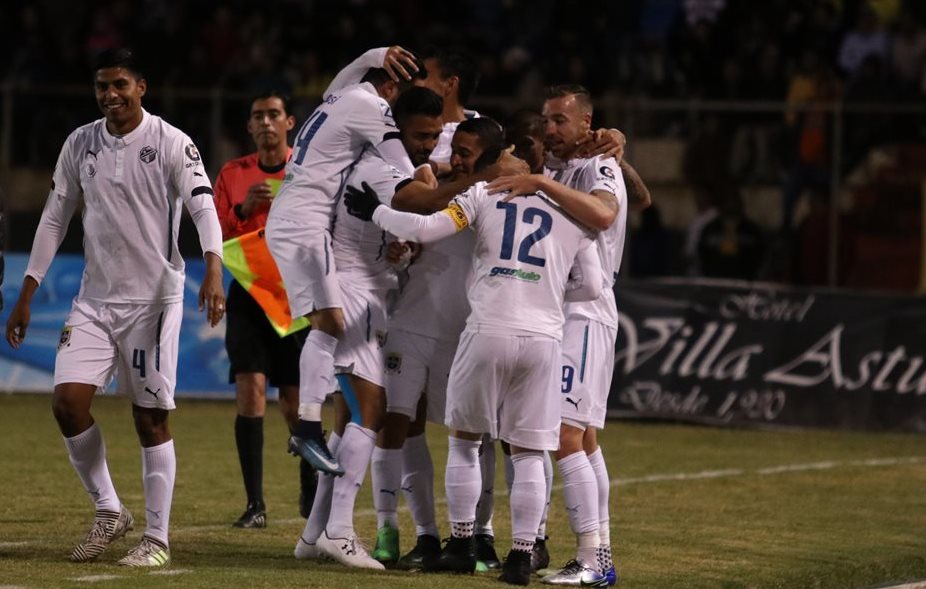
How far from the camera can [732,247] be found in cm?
1775

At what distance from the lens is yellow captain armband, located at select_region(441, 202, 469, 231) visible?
7.74 meters

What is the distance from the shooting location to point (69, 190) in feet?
27.1

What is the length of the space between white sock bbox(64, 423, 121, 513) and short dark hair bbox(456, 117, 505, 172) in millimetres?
2209

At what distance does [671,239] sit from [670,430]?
3868mm

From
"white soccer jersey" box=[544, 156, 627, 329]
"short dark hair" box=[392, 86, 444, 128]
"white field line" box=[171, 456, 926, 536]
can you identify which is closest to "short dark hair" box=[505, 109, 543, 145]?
"white soccer jersey" box=[544, 156, 627, 329]

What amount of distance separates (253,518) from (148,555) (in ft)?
5.44

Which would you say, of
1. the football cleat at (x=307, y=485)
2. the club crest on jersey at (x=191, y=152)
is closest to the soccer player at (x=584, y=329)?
the club crest on jersey at (x=191, y=152)

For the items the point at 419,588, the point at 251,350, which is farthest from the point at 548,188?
the point at 251,350

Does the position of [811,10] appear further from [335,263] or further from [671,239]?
[335,263]

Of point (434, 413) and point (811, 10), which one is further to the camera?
point (811, 10)

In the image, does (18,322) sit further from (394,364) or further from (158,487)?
(394,364)

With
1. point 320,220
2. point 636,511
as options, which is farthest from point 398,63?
point 636,511

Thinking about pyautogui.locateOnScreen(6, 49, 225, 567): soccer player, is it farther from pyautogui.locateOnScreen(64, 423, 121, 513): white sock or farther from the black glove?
the black glove

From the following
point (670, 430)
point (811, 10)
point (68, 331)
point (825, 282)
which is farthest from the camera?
point (811, 10)
